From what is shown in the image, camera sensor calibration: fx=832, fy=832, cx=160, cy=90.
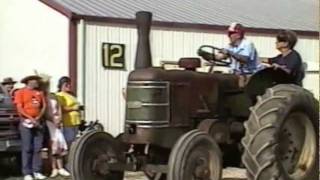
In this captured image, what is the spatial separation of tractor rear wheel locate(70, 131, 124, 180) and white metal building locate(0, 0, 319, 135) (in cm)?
892

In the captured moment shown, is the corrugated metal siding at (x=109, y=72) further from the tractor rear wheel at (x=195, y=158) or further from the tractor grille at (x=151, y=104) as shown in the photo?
the tractor rear wheel at (x=195, y=158)

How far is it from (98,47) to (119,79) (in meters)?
0.97

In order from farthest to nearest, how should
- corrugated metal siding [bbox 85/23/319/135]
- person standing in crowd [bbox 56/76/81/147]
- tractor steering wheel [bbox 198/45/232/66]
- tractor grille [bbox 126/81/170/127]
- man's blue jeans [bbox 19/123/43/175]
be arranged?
corrugated metal siding [bbox 85/23/319/135]
person standing in crowd [bbox 56/76/81/147]
man's blue jeans [bbox 19/123/43/175]
tractor steering wheel [bbox 198/45/232/66]
tractor grille [bbox 126/81/170/127]

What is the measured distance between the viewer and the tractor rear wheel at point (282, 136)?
8.91 metres

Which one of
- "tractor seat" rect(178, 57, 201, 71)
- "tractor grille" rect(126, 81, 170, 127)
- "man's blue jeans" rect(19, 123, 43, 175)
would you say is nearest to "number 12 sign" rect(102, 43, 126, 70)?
"man's blue jeans" rect(19, 123, 43, 175)

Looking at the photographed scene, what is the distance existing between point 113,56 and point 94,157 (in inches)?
402

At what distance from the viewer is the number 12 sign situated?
19766mm

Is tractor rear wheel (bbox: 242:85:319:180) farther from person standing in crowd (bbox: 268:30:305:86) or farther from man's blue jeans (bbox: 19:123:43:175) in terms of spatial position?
man's blue jeans (bbox: 19:123:43:175)

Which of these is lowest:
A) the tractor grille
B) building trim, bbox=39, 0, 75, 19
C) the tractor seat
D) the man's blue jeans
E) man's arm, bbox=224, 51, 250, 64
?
the man's blue jeans

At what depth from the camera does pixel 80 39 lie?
19.4 m

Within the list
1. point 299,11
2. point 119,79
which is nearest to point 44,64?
point 119,79

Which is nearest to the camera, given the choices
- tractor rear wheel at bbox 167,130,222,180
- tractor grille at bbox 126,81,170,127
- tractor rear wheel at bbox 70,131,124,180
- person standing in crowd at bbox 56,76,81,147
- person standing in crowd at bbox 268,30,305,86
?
tractor rear wheel at bbox 167,130,222,180

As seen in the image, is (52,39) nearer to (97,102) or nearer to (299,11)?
(97,102)

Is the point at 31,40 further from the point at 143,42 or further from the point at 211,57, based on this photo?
the point at 143,42
